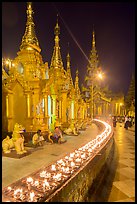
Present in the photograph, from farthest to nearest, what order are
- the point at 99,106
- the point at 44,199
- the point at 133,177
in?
the point at 99,106 → the point at 133,177 → the point at 44,199

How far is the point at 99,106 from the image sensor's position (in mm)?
39562

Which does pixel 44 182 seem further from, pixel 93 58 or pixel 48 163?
pixel 93 58

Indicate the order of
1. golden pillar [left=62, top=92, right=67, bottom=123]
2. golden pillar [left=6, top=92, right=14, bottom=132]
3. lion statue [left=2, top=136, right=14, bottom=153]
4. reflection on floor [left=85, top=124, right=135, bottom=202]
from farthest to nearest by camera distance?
golden pillar [left=62, top=92, right=67, bottom=123]
golden pillar [left=6, top=92, right=14, bottom=132]
lion statue [left=2, top=136, right=14, bottom=153]
reflection on floor [left=85, top=124, right=135, bottom=202]

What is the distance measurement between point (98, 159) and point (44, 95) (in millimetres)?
7354

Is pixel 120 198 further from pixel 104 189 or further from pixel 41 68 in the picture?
pixel 41 68

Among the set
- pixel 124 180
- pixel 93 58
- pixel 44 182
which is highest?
Answer: pixel 93 58

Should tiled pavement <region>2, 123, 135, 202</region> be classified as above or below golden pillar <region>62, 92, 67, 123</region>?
below

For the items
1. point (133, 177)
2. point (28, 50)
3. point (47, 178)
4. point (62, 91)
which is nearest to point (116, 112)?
point (62, 91)

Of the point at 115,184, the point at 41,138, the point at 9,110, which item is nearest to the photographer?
the point at 115,184

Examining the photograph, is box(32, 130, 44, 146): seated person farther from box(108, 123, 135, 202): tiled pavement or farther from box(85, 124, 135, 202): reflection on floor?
box(108, 123, 135, 202): tiled pavement

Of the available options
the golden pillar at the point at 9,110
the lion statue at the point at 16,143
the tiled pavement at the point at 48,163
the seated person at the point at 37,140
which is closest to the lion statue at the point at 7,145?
the lion statue at the point at 16,143

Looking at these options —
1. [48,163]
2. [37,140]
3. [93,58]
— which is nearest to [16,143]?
[37,140]

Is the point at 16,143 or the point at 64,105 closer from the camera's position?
the point at 16,143

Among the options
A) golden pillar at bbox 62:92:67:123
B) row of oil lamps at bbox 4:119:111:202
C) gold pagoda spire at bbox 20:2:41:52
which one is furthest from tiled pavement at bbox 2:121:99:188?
gold pagoda spire at bbox 20:2:41:52
